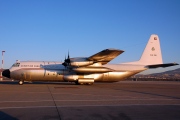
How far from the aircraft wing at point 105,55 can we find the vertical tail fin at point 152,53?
22.8 ft

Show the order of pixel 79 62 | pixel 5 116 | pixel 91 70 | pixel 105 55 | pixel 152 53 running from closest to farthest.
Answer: pixel 5 116 < pixel 105 55 < pixel 79 62 < pixel 91 70 < pixel 152 53

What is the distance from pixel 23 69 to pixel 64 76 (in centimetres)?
578

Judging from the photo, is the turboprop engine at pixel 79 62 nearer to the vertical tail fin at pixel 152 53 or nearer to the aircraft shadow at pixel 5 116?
the vertical tail fin at pixel 152 53

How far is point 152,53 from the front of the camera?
113ft

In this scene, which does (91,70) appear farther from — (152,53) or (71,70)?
(152,53)

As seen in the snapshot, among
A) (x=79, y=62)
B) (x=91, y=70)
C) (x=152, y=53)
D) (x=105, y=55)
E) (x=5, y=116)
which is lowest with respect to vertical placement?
(x=5, y=116)

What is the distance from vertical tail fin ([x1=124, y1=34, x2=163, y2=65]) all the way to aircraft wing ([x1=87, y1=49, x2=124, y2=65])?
6934 mm

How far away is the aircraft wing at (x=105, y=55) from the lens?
26.6 metres

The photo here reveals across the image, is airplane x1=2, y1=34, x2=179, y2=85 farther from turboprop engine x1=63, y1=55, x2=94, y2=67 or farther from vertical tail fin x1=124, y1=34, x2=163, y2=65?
vertical tail fin x1=124, y1=34, x2=163, y2=65

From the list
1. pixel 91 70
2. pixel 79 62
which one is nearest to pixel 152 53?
pixel 91 70

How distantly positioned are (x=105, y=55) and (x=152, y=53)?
404 inches

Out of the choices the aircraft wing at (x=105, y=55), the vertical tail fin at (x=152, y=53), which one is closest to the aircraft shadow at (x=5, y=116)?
the aircraft wing at (x=105, y=55)

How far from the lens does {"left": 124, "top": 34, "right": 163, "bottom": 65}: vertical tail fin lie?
3416cm

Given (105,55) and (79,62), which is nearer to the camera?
(105,55)
